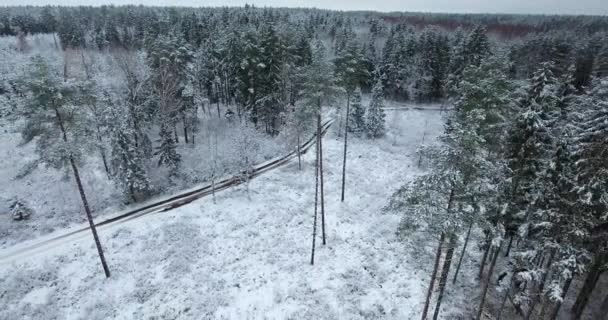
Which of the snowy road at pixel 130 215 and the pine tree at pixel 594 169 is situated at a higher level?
the pine tree at pixel 594 169

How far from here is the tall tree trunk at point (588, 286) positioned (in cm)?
1689

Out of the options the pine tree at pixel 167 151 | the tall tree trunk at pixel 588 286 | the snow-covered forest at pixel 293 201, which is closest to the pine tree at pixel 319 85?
the snow-covered forest at pixel 293 201

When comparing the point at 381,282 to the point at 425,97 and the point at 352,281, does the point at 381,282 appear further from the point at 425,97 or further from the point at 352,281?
the point at 425,97

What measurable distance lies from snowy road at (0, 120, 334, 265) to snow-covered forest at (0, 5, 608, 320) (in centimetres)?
23

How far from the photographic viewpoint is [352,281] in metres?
21.3

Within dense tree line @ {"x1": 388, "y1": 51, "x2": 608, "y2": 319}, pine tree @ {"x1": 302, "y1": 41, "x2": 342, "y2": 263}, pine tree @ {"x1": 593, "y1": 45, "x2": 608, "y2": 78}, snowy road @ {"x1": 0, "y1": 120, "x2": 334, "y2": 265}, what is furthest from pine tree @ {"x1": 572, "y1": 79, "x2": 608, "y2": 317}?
pine tree @ {"x1": 593, "y1": 45, "x2": 608, "y2": 78}

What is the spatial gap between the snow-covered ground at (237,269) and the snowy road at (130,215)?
1.15 m

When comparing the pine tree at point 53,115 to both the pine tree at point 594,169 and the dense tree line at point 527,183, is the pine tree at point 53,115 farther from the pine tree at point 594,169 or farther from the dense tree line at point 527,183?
the pine tree at point 594,169

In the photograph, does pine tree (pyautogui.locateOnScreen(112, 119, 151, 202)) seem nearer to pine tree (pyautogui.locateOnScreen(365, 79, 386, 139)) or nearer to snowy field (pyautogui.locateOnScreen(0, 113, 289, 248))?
snowy field (pyautogui.locateOnScreen(0, 113, 289, 248))

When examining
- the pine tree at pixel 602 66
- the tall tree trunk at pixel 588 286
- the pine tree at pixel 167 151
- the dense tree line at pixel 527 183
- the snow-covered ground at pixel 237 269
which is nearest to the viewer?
the dense tree line at pixel 527 183

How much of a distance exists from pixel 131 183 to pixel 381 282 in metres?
23.0

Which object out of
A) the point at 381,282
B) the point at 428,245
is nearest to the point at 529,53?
the point at 428,245

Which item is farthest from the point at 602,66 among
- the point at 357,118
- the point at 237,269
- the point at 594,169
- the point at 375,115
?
the point at 237,269

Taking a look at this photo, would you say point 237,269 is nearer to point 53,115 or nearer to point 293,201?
point 293,201
